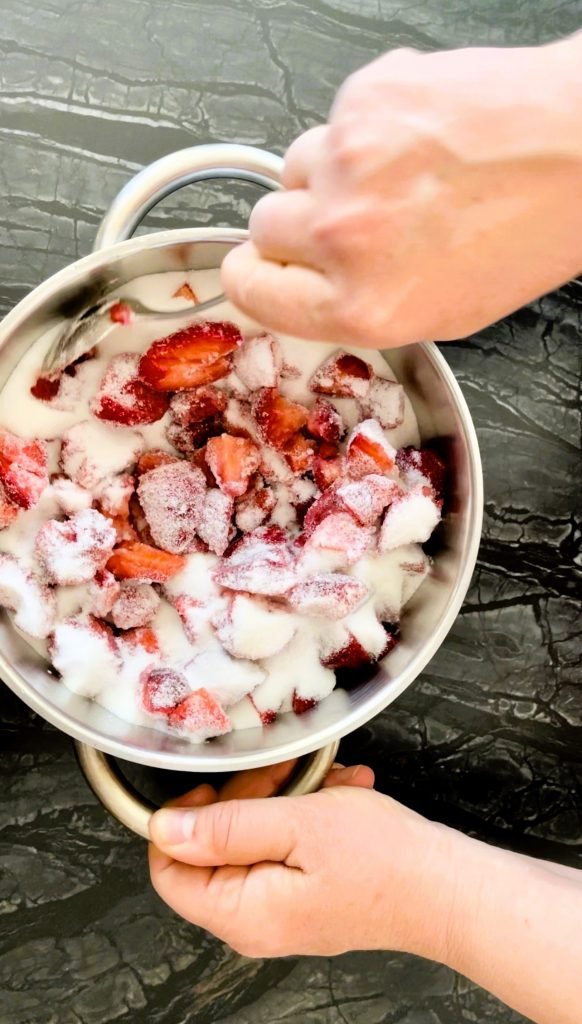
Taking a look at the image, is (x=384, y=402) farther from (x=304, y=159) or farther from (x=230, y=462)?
(x=304, y=159)

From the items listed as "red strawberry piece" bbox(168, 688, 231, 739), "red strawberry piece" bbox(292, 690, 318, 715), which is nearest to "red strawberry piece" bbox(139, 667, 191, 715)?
"red strawberry piece" bbox(168, 688, 231, 739)

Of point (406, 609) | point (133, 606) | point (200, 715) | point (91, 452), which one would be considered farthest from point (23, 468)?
point (406, 609)

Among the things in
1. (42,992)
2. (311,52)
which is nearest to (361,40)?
(311,52)

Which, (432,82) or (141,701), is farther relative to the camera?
(141,701)

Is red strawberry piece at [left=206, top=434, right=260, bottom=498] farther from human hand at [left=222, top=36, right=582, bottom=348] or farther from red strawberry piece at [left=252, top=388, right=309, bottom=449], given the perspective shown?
human hand at [left=222, top=36, right=582, bottom=348]

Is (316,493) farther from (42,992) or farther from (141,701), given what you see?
(42,992)

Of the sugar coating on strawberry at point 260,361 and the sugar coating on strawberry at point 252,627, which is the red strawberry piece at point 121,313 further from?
the sugar coating on strawberry at point 252,627

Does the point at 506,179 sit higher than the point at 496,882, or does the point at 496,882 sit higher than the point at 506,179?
the point at 506,179

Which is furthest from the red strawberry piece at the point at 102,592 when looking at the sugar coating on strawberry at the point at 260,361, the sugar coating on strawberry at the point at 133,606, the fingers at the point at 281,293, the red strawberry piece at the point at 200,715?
the fingers at the point at 281,293
